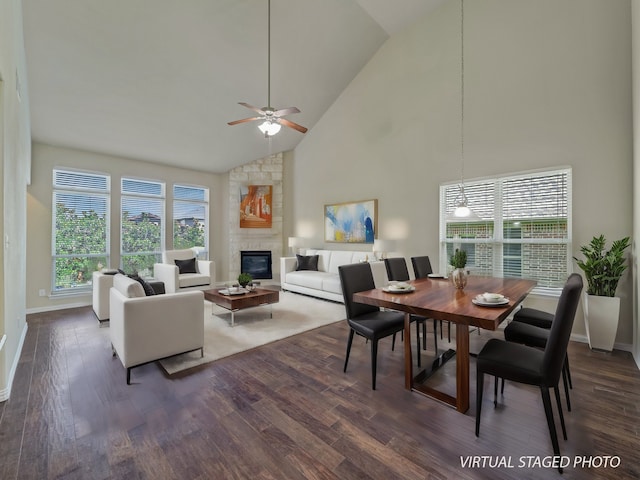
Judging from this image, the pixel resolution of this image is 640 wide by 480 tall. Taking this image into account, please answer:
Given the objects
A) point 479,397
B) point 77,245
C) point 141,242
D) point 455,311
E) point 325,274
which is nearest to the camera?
point 479,397

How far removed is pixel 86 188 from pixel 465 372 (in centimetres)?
687

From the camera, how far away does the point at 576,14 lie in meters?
3.39

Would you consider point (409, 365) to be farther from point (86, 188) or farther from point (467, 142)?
point (86, 188)

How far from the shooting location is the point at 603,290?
123 inches

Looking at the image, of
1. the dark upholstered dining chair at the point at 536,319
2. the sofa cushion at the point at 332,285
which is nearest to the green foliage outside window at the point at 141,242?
the sofa cushion at the point at 332,285

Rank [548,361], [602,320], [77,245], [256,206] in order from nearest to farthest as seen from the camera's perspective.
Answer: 1. [548,361]
2. [602,320]
3. [77,245]
4. [256,206]

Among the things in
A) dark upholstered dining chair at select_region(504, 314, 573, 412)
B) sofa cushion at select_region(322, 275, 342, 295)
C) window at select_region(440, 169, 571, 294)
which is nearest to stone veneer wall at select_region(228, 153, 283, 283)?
sofa cushion at select_region(322, 275, 342, 295)

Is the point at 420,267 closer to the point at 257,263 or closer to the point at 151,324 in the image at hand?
the point at 151,324

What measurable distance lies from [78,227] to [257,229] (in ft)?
12.0

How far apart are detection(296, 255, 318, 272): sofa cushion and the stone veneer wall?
1312mm

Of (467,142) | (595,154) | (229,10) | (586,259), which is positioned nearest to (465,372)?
(586,259)

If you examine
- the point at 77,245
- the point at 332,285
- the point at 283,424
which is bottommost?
the point at 283,424

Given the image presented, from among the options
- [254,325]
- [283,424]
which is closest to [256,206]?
[254,325]

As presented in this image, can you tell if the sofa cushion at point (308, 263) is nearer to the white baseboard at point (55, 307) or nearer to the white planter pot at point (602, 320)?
the white baseboard at point (55, 307)
